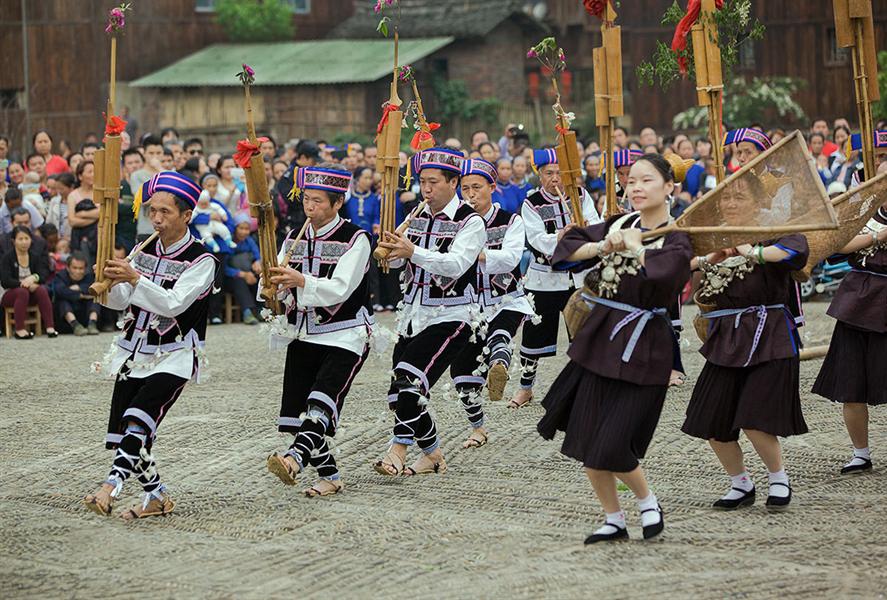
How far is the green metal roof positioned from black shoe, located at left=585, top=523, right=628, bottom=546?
27.4m

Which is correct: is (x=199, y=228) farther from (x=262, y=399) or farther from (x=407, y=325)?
(x=407, y=325)

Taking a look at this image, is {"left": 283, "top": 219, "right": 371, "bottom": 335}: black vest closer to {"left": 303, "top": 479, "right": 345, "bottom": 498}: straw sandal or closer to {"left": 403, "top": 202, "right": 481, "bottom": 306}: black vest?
{"left": 403, "top": 202, "right": 481, "bottom": 306}: black vest

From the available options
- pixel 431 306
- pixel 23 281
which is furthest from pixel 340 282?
pixel 23 281

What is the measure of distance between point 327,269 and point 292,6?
1248 inches

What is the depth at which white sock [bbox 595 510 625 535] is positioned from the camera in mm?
6102

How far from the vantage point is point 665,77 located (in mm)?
7926

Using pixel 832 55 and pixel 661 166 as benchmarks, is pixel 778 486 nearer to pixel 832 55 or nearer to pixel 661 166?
pixel 661 166

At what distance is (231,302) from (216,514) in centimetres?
960

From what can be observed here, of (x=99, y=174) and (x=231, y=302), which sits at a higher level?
(x=99, y=174)

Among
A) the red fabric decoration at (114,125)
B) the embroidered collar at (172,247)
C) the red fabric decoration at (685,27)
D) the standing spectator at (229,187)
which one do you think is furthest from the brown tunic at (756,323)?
the standing spectator at (229,187)

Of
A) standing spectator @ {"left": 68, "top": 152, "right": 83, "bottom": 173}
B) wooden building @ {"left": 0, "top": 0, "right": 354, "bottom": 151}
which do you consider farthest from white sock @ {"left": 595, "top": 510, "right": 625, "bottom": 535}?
wooden building @ {"left": 0, "top": 0, "right": 354, "bottom": 151}

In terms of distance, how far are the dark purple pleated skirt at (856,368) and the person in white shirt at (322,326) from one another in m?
2.62

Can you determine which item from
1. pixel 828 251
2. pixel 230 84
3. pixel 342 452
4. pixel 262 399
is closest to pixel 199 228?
pixel 262 399

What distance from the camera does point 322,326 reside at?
7320mm
